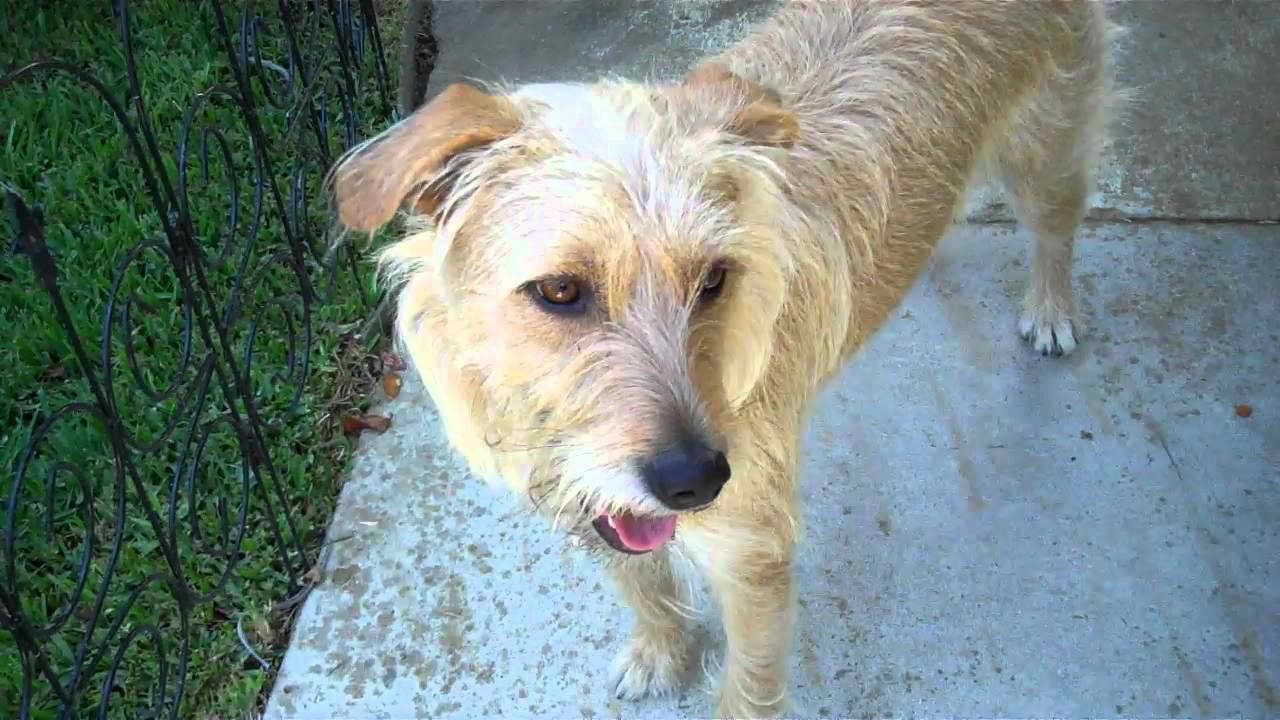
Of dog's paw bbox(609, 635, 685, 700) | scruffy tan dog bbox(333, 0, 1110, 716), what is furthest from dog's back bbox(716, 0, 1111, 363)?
dog's paw bbox(609, 635, 685, 700)

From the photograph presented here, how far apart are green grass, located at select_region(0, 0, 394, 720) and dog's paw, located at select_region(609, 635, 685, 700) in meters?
1.05

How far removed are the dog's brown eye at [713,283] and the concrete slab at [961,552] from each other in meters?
1.40

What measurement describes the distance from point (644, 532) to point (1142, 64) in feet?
13.1

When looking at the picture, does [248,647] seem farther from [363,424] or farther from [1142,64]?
[1142,64]

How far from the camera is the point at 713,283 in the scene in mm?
2008

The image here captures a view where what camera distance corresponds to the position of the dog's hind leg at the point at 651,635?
2.79 metres

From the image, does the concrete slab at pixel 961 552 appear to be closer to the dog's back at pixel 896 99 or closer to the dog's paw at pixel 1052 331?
the dog's paw at pixel 1052 331

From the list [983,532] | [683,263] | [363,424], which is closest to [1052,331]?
[983,532]

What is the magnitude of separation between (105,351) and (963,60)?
2399 millimetres

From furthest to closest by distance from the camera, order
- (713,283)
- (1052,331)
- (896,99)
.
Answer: (1052,331) → (896,99) → (713,283)

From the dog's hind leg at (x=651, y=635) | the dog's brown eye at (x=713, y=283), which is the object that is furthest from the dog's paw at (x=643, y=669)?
the dog's brown eye at (x=713, y=283)

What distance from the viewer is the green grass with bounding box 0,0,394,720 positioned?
2916 millimetres

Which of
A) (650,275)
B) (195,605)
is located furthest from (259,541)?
(650,275)

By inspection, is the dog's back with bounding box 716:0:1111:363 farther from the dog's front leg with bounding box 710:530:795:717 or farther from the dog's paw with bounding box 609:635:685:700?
the dog's paw with bounding box 609:635:685:700
